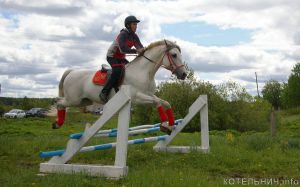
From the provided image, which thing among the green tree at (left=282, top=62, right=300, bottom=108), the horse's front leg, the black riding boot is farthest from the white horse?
the green tree at (left=282, top=62, right=300, bottom=108)

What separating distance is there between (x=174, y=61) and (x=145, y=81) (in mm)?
619

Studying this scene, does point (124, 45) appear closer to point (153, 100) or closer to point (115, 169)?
point (153, 100)

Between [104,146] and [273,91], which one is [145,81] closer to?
[104,146]

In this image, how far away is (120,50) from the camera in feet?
23.9

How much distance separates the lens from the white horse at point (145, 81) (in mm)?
7234

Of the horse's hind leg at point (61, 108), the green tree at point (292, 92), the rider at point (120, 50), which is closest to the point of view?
the rider at point (120, 50)

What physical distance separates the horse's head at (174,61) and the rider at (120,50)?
45 cm

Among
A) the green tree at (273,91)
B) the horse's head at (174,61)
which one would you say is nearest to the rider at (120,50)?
the horse's head at (174,61)

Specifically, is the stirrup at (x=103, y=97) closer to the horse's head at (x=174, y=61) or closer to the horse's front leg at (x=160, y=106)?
the horse's front leg at (x=160, y=106)

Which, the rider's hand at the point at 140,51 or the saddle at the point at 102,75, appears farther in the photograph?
the saddle at the point at 102,75

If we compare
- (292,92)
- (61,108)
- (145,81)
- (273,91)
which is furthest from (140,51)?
(273,91)

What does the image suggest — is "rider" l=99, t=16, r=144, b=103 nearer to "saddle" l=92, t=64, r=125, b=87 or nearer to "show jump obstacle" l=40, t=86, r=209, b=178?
"saddle" l=92, t=64, r=125, b=87

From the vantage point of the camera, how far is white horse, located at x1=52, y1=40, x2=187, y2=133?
7.23 meters

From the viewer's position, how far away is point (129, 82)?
7.45m
